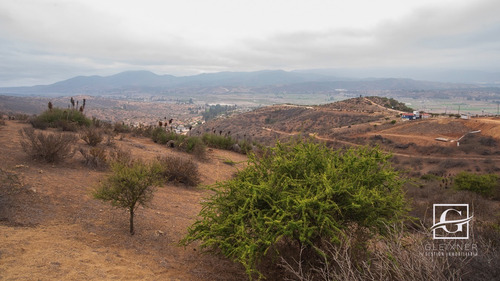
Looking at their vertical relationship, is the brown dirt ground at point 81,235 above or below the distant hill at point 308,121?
above

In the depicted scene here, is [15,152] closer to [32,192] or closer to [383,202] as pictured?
[32,192]

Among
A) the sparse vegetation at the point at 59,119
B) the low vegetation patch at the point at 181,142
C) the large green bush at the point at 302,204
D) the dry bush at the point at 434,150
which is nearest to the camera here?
the large green bush at the point at 302,204

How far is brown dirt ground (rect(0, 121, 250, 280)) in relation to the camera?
544 cm

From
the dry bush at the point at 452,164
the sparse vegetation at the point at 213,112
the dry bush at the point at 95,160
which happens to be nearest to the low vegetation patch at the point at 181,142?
the dry bush at the point at 95,160

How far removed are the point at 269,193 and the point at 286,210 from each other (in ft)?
2.41

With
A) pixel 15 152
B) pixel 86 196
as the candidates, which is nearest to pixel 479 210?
pixel 86 196

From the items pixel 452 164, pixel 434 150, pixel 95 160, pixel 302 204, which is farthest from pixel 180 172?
pixel 434 150

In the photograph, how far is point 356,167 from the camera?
20.9ft

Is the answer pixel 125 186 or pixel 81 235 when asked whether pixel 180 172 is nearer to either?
pixel 125 186

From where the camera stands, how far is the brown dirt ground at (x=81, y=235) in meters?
5.44

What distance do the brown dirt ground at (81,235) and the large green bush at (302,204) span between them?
87 centimetres

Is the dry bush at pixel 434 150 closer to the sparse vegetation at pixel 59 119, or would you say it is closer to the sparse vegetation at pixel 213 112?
the sparse vegetation at pixel 59 119

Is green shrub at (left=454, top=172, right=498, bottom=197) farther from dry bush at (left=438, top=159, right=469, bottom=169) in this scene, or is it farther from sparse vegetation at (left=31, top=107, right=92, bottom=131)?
sparse vegetation at (left=31, top=107, right=92, bottom=131)

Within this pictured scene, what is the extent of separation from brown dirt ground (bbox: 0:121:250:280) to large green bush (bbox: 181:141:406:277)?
87 cm
